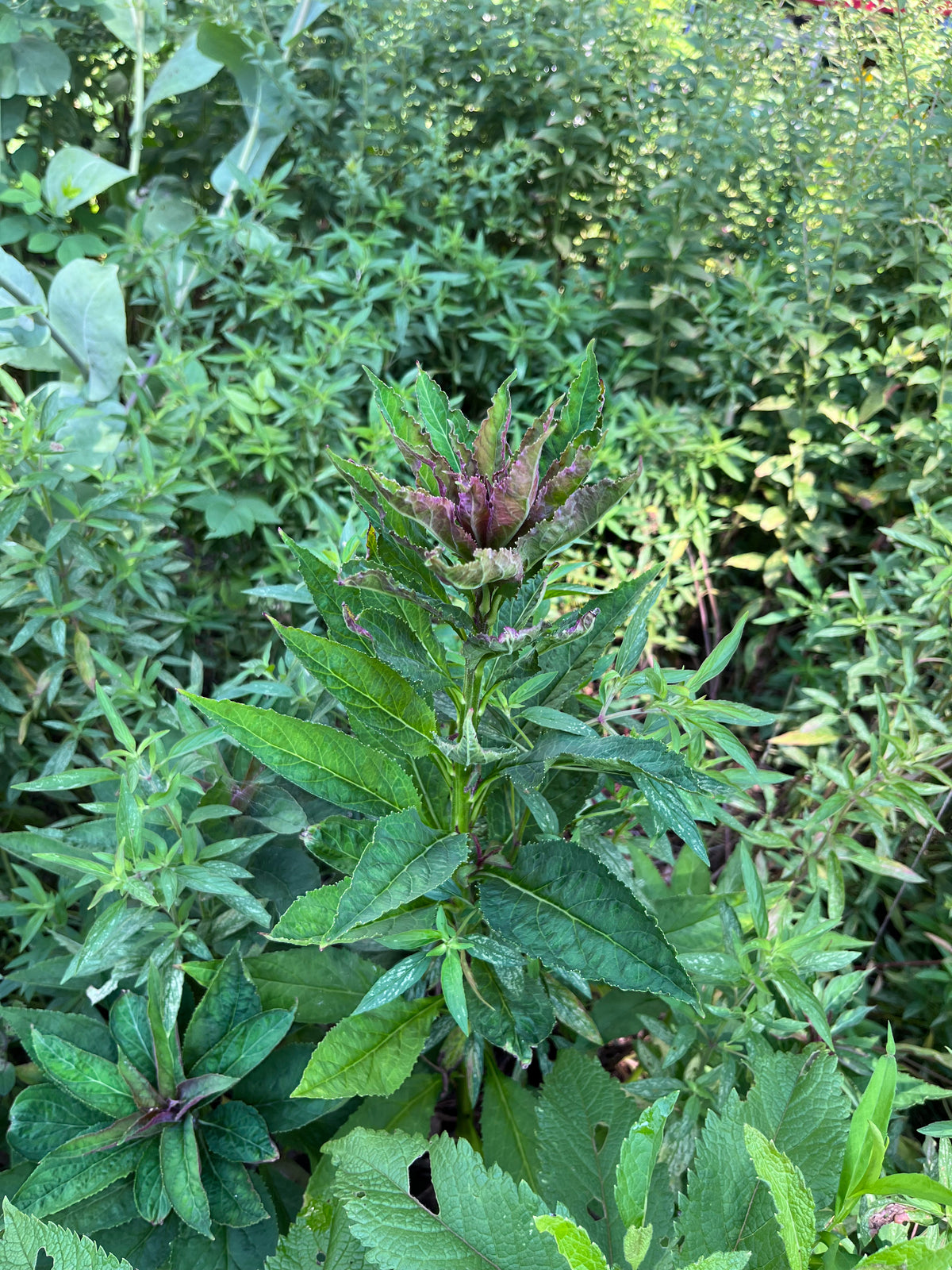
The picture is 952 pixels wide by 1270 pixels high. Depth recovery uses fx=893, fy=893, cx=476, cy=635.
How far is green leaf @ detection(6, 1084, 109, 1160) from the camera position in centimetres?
127

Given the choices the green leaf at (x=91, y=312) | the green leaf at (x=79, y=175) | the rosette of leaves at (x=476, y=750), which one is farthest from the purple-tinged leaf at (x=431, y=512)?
the green leaf at (x=79, y=175)

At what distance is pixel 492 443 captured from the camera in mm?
963

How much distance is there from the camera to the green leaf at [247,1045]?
4.11 feet

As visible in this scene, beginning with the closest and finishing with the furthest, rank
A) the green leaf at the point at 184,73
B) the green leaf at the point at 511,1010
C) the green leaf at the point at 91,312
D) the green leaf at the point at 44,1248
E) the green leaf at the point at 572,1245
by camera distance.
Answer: the green leaf at the point at 572,1245, the green leaf at the point at 44,1248, the green leaf at the point at 511,1010, the green leaf at the point at 91,312, the green leaf at the point at 184,73

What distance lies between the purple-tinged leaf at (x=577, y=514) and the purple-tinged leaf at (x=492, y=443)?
0.36 feet

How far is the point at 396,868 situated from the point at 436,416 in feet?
1.76

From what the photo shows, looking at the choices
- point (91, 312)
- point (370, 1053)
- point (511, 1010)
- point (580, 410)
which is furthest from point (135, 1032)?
point (91, 312)

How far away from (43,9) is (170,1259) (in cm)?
321

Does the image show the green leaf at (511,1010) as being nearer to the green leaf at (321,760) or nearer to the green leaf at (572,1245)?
the green leaf at (321,760)

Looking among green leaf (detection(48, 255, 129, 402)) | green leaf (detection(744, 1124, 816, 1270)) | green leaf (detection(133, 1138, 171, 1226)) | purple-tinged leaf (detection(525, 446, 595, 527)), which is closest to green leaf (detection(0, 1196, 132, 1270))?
green leaf (detection(133, 1138, 171, 1226))

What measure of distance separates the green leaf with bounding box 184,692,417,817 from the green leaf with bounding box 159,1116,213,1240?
530 mm

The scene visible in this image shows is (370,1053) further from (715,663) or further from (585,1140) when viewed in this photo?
(715,663)

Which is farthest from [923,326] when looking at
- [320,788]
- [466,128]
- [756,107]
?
[320,788]

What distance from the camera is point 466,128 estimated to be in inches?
108
